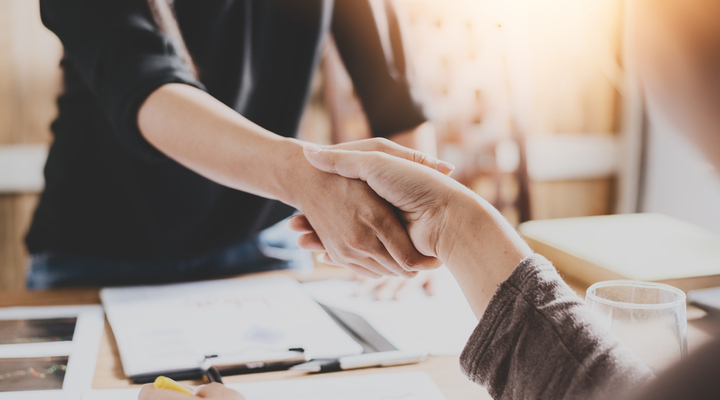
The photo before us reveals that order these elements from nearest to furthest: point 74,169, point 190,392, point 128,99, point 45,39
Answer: point 190,392, point 128,99, point 74,169, point 45,39

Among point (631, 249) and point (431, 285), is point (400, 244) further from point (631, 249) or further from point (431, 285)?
point (631, 249)

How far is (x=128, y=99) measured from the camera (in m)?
0.74

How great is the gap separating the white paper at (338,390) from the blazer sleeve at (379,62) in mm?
668

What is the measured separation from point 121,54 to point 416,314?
56 centimetres

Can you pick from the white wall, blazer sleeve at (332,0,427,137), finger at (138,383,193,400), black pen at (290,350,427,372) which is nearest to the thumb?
black pen at (290,350,427,372)

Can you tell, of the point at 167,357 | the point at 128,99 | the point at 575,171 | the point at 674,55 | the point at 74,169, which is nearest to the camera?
the point at 674,55

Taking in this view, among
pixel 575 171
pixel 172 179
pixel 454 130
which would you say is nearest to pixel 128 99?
pixel 172 179

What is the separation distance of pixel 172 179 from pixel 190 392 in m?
0.62

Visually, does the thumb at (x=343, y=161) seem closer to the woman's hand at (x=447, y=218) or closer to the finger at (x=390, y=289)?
the woman's hand at (x=447, y=218)

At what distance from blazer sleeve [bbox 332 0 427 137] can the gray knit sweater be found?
0.74 meters

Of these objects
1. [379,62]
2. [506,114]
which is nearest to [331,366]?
[379,62]

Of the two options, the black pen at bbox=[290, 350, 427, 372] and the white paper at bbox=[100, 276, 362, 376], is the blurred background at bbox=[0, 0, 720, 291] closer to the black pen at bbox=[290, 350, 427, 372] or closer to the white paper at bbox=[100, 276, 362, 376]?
the white paper at bbox=[100, 276, 362, 376]

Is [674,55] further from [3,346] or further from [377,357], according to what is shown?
[3,346]

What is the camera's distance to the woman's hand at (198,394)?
1.50ft
